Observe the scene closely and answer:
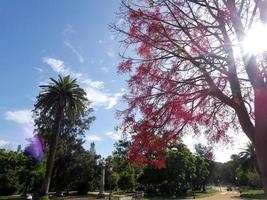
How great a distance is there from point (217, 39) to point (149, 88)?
2005 mm

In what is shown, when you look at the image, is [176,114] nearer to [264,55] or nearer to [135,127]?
[135,127]

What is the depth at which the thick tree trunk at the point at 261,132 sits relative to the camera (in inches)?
269

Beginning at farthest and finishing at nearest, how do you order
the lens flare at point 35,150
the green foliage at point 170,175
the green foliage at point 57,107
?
the green foliage at point 170,175 → the lens flare at point 35,150 → the green foliage at point 57,107

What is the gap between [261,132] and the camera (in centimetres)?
690

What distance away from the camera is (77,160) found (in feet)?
205

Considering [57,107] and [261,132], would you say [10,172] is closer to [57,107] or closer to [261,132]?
[57,107]

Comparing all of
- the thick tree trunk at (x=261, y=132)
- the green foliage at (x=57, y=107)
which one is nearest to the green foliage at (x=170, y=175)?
the green foliage at (x=57, y=107)

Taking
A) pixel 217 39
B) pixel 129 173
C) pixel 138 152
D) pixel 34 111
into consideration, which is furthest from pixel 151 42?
pixel 129 173

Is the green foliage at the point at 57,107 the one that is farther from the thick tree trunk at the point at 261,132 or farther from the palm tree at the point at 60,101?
the thick tree trunk at the point at 261,132

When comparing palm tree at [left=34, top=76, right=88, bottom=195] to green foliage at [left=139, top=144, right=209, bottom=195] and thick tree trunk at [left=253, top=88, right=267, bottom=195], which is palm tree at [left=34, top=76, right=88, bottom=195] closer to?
green foliage at [left=139, top=144, right=209, bottom=195]

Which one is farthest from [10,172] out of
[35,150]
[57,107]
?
[57,107]

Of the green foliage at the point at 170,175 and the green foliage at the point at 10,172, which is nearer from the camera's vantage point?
the green foliage at the point at 10,172

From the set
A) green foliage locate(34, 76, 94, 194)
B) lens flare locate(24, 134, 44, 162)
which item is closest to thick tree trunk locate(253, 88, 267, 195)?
green foliage locate(34, 76, 94, 194)

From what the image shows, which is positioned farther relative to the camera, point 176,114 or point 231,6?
point 176,114
